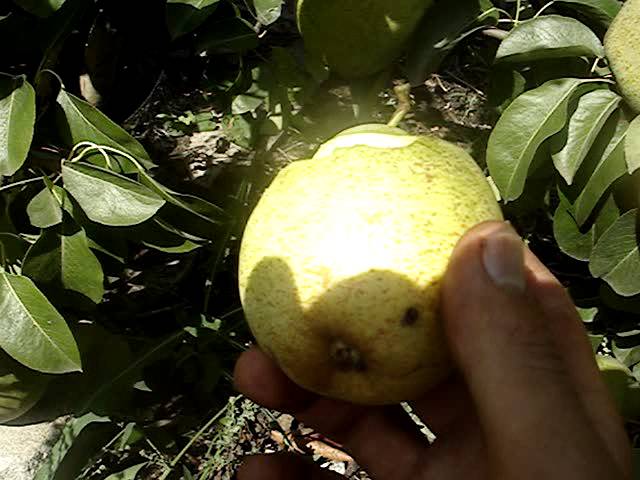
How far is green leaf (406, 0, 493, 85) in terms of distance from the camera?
52.7 inches

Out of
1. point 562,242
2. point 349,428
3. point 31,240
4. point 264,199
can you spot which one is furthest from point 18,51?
point 562,242

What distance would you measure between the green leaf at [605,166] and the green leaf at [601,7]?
0.17 metres

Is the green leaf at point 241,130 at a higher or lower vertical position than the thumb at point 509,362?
lower

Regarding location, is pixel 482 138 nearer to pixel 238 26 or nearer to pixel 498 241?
pixel 238 26

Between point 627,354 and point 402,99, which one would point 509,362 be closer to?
point 402,99

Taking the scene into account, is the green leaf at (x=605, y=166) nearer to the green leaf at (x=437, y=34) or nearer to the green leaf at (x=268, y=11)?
the green leaf at (x=437, y=34)

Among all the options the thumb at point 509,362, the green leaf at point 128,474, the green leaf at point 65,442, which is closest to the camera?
the thumb at point 509,362

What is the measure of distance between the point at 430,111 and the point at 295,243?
4.92 feet

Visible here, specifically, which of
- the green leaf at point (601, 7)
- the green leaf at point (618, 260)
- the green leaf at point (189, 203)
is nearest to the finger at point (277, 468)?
the green leaf at point (189, 203)

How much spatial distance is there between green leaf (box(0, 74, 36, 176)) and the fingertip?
438 millimetres

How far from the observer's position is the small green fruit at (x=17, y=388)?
4.80 ft

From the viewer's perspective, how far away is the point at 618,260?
152cm

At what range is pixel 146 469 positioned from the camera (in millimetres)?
2082

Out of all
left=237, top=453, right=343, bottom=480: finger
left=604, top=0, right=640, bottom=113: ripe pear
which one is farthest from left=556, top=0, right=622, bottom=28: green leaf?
left=237, top=453, right=343, bottom=480: finger
